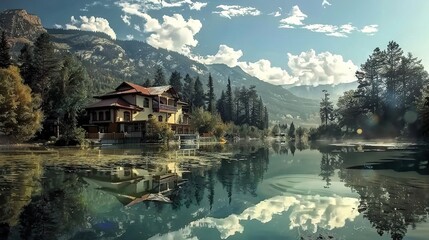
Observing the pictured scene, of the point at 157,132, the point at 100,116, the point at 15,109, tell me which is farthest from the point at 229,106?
the point at 15,109

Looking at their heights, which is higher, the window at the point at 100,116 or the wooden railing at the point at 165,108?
the wooden railing at the point at 165,108

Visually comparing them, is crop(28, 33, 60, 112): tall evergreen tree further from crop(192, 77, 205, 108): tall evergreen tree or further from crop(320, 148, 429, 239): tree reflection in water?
crop(320, 148, 429, 239): tree reflection in water

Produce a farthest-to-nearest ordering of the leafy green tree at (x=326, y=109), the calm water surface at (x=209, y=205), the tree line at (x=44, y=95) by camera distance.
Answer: the leafy green tree at (x=326, y=109) < the tree line at (x=44, y=95) < the calm water surface at (x=209, y=205)

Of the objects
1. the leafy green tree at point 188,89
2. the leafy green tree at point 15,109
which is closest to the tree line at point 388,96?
the leafy green tree at point 188,89

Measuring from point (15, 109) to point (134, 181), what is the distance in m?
Answer: 32.3

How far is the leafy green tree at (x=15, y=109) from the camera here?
129 ft

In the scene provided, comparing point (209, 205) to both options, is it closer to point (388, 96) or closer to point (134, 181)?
point (134, 181)

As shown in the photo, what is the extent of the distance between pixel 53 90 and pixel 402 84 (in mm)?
70358

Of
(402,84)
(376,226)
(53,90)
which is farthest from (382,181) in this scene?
(402,84)

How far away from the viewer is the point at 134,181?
53.0 feet

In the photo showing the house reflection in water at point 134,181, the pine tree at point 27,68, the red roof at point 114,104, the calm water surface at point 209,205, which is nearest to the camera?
the calm water surface at point 209,205

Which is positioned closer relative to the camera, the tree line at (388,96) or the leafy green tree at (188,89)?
the tree line at (388,96)

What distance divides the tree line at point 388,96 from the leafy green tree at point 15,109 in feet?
199

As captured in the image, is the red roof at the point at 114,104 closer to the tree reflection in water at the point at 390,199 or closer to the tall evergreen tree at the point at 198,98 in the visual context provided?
the tree reflection in water at the point at 390,199
